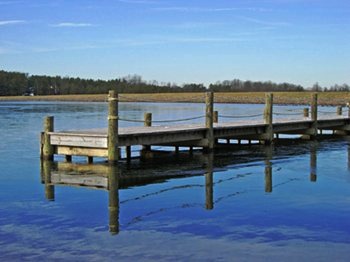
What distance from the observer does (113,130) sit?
1777 cm

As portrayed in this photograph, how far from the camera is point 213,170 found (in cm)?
1870

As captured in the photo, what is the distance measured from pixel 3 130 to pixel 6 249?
27.3 m

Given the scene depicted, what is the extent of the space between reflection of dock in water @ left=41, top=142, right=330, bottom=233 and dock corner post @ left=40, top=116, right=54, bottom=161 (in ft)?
0.96

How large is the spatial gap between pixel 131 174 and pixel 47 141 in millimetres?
3567

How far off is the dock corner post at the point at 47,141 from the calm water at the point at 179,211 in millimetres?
525

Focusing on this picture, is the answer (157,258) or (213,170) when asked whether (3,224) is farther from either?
(213,170)

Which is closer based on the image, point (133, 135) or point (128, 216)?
point (128, 216)

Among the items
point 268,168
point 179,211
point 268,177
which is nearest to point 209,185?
point 268,177

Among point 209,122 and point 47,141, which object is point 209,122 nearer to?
point 209,122

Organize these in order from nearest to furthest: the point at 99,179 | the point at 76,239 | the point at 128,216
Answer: the point at 76,239, the point at 128,216, the point at 99,179

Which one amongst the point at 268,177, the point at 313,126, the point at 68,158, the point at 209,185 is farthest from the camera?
the point at 313,126

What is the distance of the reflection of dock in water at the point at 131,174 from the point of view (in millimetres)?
14718

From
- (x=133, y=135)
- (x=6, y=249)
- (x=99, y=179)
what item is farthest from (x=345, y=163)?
(x=6, y=249)

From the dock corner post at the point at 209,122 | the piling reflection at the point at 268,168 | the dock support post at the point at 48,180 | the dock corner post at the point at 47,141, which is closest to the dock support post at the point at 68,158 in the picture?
the dock corner post at the point at 47,141
